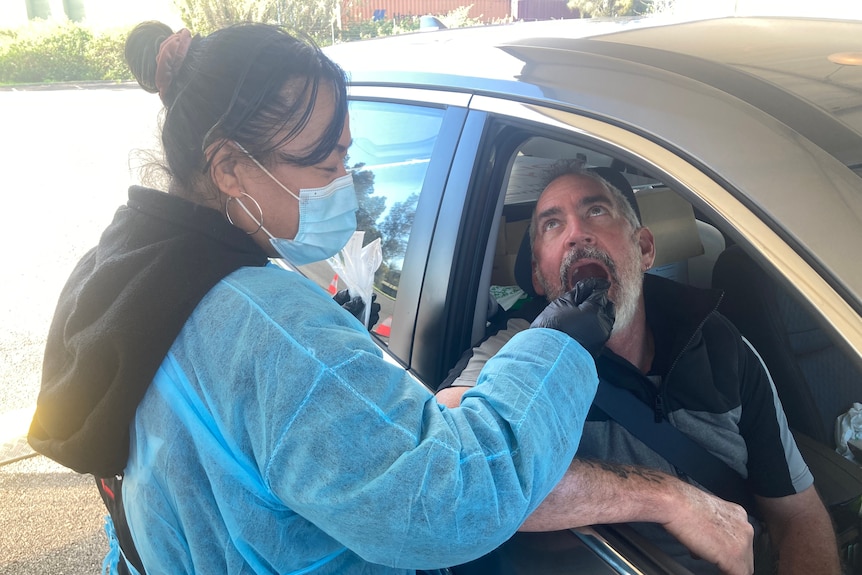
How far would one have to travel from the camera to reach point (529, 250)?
6.62 ft

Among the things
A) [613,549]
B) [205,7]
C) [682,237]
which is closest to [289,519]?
[613,549]

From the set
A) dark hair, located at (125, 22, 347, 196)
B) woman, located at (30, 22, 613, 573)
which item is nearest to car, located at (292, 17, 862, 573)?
woman, located at (30, 22, 613, 573)

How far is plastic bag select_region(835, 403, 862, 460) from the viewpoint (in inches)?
A: 83.0

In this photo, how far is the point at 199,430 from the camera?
3.10ft

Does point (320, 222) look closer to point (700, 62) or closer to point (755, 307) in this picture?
point (700, 62)

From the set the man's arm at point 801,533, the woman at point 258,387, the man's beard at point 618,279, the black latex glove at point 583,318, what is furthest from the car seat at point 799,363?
the woman at point 258,387

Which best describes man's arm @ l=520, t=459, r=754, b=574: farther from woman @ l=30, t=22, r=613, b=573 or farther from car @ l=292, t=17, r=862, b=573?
woman @ l=30, t=22, r=613, b=573

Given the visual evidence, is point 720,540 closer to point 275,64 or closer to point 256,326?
point 256,326

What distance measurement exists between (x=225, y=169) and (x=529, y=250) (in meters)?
1.13

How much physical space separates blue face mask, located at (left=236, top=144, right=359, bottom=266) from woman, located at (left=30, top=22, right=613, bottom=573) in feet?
0.07

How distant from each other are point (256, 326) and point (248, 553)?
0.35 metres

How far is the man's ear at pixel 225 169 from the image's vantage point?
108 cm

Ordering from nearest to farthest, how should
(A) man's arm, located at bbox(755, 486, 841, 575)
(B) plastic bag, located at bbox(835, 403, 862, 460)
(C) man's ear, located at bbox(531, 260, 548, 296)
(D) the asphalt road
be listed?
1. (A) man's arm, located at bbox(755, 486, 841, 575)
2. (C) man's ear, located at bbox(531, 260, 548, 296)
3. (B) plastic bag, located at bbox(835, 403, 862, 460)
4. (D) the asphalt road

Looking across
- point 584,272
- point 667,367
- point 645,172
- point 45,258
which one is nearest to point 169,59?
point 645,172
